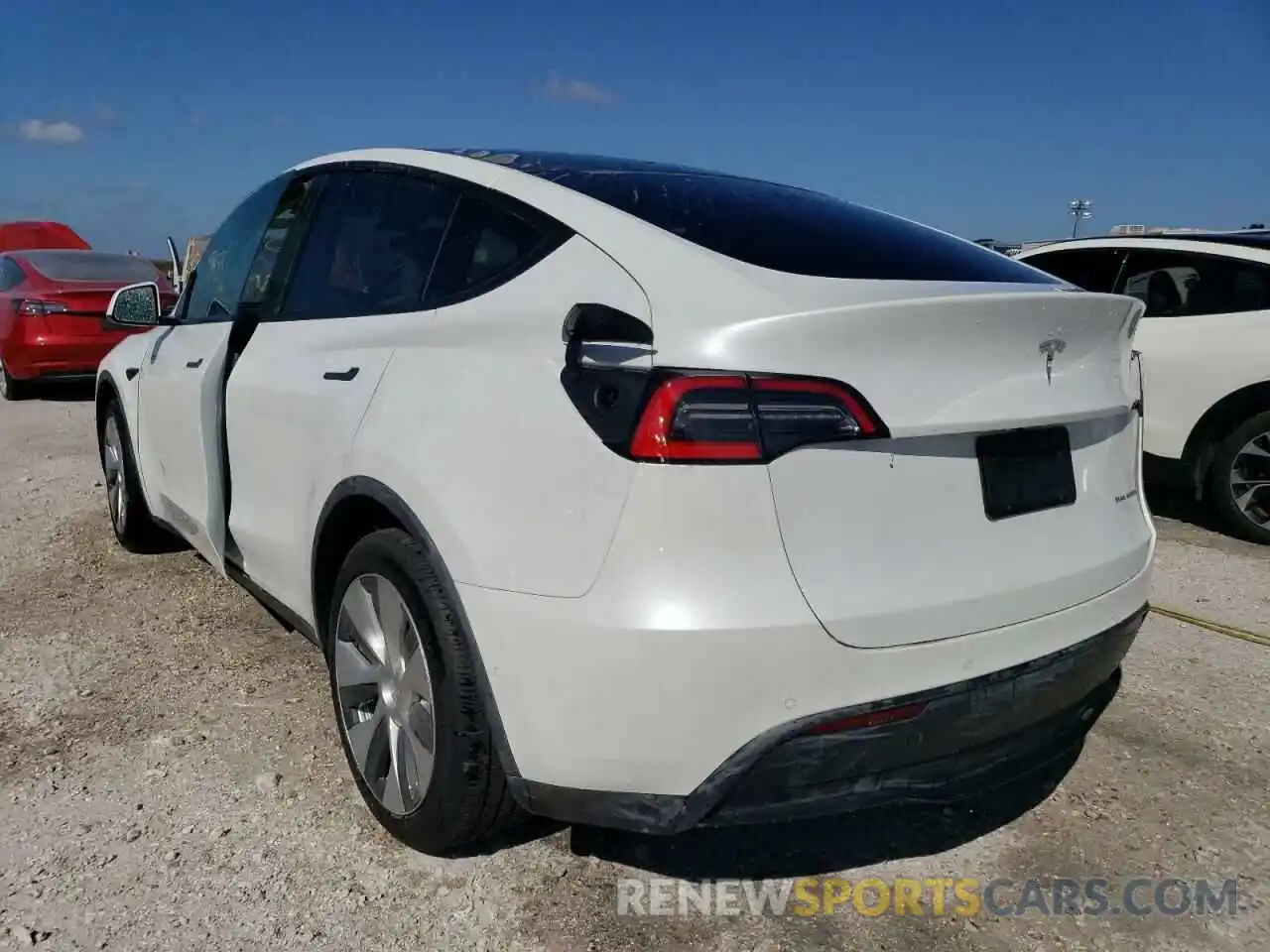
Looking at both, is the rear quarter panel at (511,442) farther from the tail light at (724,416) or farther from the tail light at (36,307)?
the tail light at (36,307)

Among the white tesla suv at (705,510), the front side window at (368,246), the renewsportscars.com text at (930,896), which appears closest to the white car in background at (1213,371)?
the white tesla suv at (705,510)

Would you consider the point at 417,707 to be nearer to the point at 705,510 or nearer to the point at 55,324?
the point at 705,510

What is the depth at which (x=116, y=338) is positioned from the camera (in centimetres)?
939

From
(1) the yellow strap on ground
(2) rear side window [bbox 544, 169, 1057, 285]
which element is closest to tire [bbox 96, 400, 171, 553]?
(2) rear side window [bbox 544, 169, 1057, 285]

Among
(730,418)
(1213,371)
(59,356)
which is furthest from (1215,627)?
(59,356)

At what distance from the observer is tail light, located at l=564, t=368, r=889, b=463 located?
1.77 metres

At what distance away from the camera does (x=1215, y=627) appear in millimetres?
4098

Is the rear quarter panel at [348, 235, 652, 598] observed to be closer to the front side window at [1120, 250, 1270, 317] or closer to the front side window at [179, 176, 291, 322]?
the front side window at [179, 176, 291, 322]

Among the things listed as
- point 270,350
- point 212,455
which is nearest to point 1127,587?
point 270,350

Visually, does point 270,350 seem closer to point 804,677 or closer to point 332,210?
point 332,210

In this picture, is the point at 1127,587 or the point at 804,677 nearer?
the point at 804,677

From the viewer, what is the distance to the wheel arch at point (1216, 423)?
5340 millimetres

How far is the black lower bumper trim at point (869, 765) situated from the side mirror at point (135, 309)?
9.93 feet

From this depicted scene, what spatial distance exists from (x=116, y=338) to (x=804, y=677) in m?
9.26
